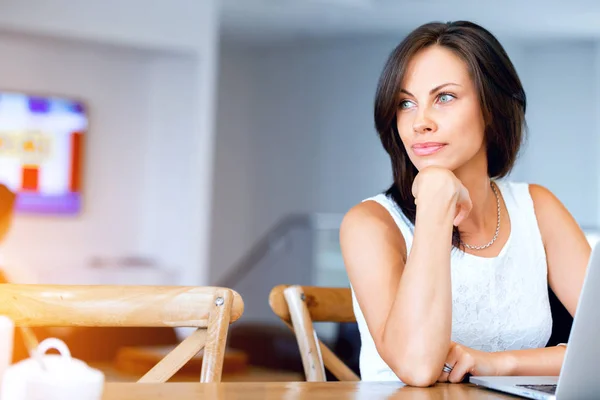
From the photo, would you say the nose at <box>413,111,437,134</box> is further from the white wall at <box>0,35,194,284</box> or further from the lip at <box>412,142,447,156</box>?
the white wall at <box>0,35,194,284</box>

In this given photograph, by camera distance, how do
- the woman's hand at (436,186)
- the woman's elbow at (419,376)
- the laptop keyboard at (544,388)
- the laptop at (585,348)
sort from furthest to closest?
1. the woman's hand at (436,186)
2. the woman's elbow at (419,376)
3. the laptop keyboard at (544,388)
4. the laptop at (585,348)

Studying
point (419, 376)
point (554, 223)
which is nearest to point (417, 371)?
point (419, 376)

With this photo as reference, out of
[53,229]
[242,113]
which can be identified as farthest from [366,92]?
[53,229]

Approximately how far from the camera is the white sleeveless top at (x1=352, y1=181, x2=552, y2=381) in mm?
1563

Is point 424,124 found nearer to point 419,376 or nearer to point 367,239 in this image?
point 367,239

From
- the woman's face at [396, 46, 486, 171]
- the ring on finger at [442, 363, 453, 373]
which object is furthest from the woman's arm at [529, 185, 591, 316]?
the ring on finger at [442, 363, 453, 373]

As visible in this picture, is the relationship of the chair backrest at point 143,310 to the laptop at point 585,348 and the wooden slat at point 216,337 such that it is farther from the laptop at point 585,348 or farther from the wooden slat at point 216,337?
the laptop at point 585,348

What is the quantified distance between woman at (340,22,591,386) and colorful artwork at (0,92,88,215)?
4700mm

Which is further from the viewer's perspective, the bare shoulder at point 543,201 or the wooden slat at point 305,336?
the bare shoulder at point 543,201

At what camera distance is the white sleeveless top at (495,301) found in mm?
1563

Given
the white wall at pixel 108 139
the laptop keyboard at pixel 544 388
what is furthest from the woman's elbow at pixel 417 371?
the white wall at pixel 108 139

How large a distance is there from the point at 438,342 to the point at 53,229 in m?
5.27

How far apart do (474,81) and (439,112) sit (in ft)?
0.34

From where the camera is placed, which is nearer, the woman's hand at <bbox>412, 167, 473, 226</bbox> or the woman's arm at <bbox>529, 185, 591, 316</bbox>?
the woman's hand at <bbox>412, 167, 473, 226</bbox>
